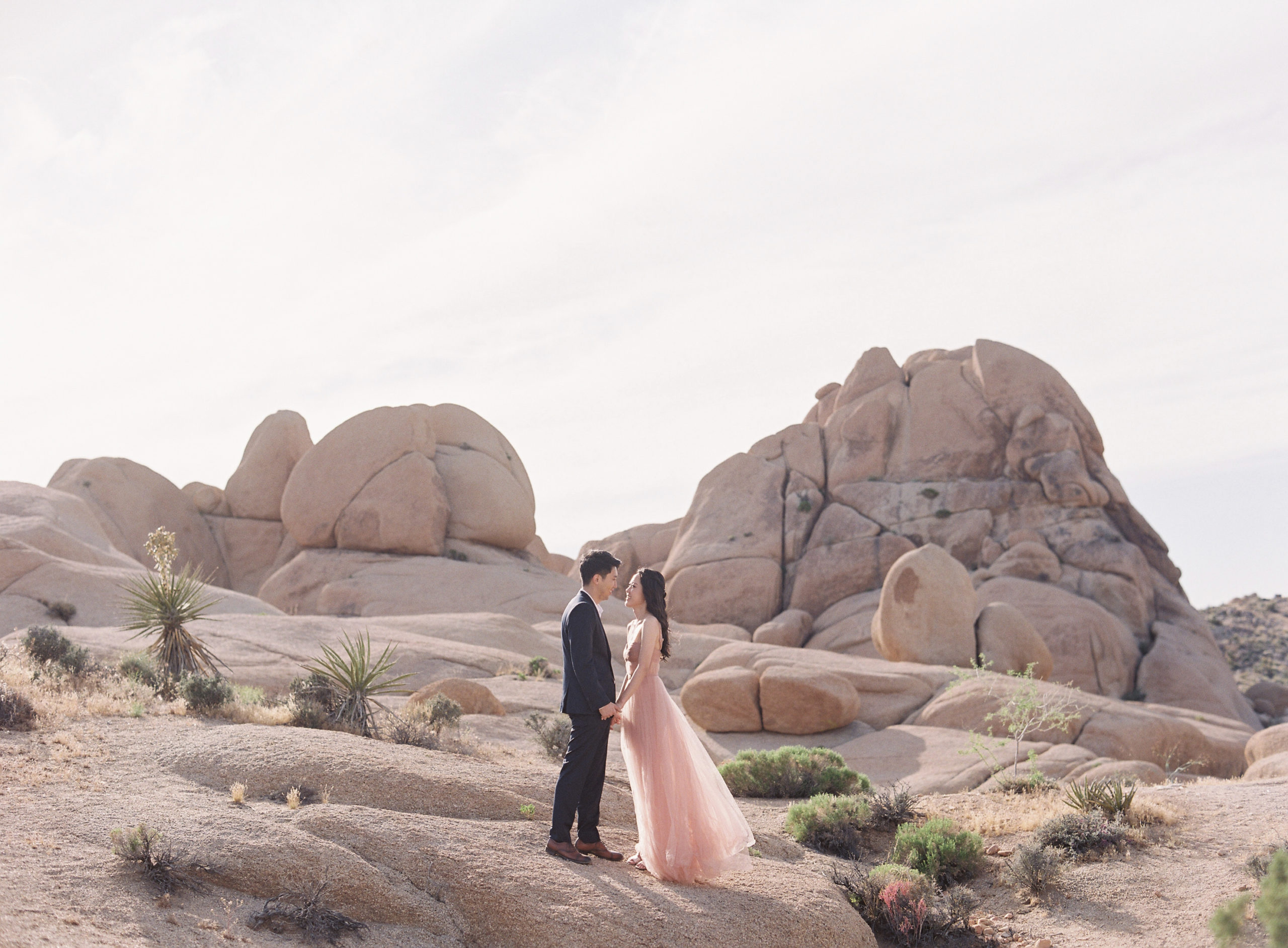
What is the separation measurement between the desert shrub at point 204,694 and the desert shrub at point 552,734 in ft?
14.9

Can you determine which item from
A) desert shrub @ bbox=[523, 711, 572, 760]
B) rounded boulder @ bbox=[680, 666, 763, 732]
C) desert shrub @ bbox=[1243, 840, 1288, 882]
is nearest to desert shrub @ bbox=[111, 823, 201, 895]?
desert shrub @ bbox=[523, 711, 572, 760]

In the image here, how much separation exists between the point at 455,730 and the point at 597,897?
7825mm

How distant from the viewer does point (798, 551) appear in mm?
39344

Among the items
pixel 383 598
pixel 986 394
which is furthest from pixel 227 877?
pixel 986 394

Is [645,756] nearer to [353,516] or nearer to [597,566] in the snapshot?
A: [597,566]

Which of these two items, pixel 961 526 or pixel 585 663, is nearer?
pixel 585 663

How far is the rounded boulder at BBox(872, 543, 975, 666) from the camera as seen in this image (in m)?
24.6

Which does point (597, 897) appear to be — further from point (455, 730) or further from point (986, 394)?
point (986, 394)

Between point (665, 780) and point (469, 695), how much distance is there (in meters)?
10.3

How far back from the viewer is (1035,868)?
375 inches

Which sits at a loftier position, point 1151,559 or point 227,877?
point 1151,559

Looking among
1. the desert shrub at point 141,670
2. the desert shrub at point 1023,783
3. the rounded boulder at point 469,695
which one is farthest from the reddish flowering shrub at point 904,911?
the desert shrub at point 141,670

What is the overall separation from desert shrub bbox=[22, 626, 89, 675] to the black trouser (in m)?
9.32

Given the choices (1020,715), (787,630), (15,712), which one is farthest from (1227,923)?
(787,630)
